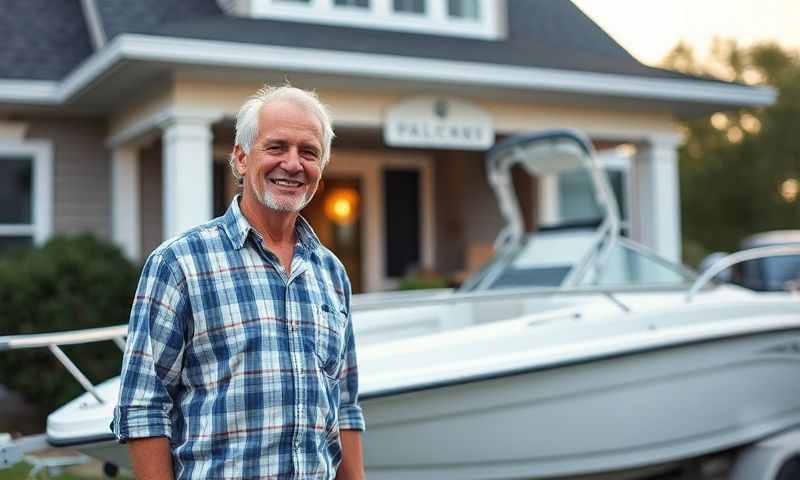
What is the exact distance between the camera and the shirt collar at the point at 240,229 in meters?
2.04

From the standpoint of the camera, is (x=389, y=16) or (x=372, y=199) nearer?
(x=389, y=16)

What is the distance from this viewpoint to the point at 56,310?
7.44 meters

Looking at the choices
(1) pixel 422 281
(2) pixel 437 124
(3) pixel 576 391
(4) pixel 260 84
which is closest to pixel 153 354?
(3) pixel 576 391

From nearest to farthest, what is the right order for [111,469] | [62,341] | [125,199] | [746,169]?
[62,341] < [111,469] < [125,199] < [746,169]

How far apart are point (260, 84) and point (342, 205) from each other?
3.54 m

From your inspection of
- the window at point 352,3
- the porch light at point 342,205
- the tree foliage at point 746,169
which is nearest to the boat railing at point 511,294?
the window at point 352,3

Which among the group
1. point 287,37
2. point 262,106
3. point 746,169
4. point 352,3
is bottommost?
point 262,106

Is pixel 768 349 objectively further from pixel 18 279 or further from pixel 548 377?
pixel 18 279

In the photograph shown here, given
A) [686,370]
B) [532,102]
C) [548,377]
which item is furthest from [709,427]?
[532,102]

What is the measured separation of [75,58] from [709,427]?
7249 mm

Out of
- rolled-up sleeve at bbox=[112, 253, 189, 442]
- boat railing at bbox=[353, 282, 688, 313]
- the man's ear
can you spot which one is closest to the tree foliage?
boat railing at bbox=[353, 282, 688, 313]

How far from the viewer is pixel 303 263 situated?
2.12m

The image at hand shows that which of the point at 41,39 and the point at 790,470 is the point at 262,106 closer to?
the point at 790,470

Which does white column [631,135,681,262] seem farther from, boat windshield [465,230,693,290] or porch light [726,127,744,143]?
porch light [726,127,744,143]
